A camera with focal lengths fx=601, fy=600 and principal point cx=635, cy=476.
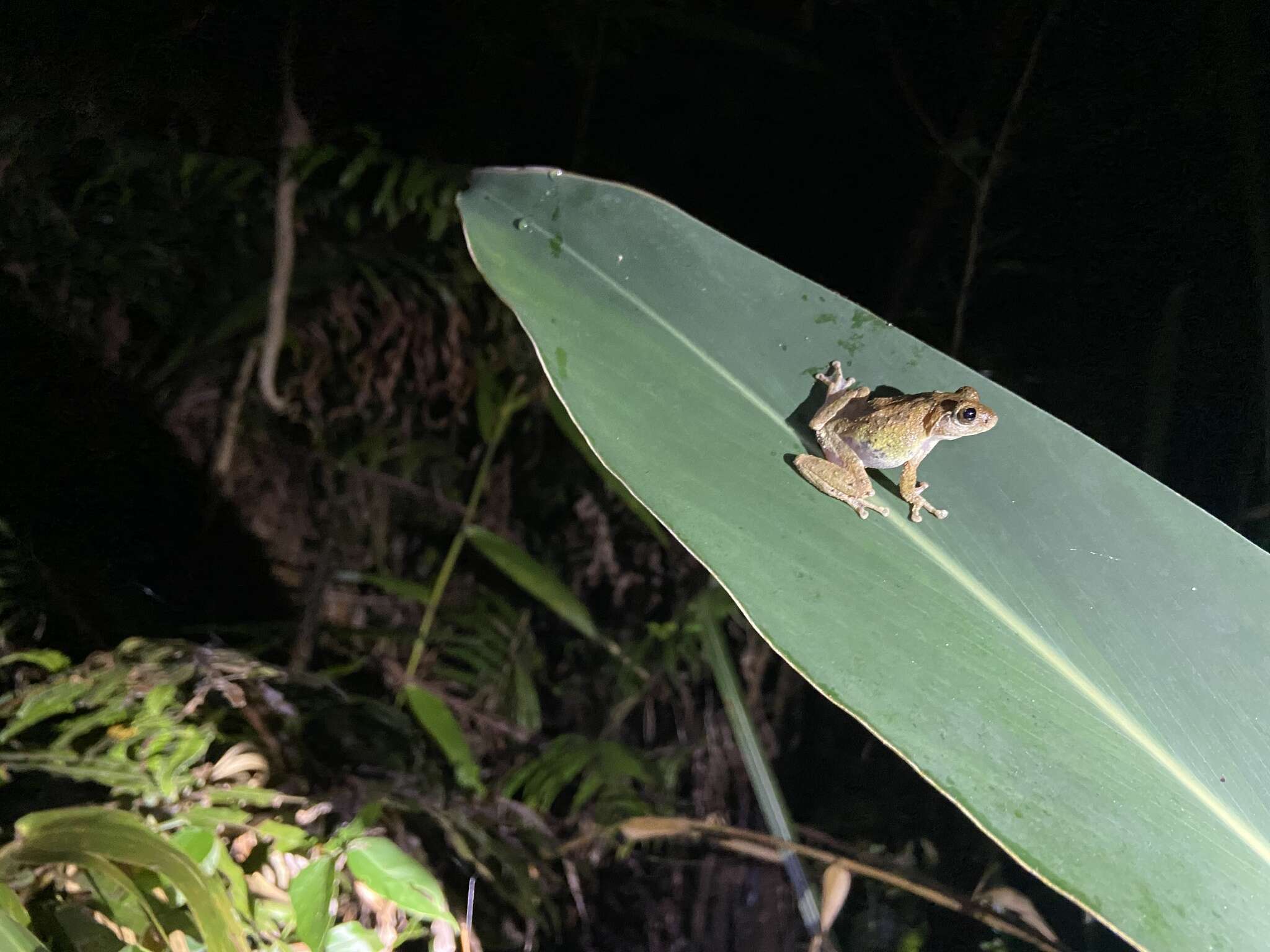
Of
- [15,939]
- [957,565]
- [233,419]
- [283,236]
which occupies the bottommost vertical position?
[15,939]

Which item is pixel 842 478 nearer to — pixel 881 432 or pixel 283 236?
pixel 881 432

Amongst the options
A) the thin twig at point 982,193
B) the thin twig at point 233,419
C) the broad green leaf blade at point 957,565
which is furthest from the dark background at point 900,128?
the thin twig at point 233,419

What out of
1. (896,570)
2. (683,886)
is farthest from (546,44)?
(683,886)

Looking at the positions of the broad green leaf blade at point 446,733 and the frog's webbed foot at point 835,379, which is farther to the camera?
the broad green leaf blade at point 446,733

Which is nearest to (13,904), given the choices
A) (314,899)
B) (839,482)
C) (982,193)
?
(314,899)

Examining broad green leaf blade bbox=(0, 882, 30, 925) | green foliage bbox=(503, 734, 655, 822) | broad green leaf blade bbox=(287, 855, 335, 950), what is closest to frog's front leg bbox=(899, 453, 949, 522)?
broad green leaf blade bbox=(287, 855, 335, 950)

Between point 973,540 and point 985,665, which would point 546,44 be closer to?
point 973,540

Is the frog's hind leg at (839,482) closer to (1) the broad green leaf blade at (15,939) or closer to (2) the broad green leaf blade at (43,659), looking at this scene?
(1) the broad green leaf blade at (15,939)

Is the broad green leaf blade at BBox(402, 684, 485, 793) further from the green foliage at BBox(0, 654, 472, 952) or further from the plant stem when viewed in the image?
the plant stem
